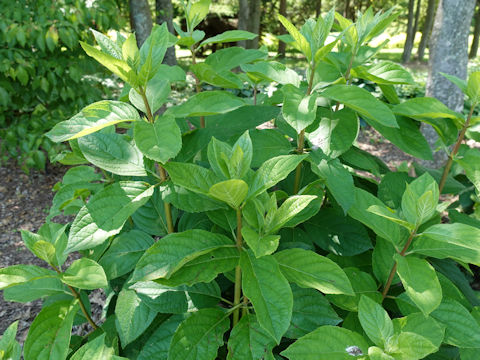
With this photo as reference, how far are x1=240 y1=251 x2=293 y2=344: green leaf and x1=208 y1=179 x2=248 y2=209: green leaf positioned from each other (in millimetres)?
182

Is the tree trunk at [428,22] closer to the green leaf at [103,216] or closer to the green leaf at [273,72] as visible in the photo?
the green leaf at [273,72]

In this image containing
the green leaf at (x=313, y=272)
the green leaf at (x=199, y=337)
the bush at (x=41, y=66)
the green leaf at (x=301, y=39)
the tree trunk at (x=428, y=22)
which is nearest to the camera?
the green leaf at (x=313, y=272)

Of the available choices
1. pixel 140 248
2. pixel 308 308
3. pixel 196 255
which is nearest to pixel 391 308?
pixel 308 308

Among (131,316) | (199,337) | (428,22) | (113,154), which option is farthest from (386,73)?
(428,22)

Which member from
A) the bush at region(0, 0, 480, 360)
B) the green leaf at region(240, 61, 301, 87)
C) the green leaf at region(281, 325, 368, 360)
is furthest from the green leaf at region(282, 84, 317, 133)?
the green leaf at region(281, 325, 368, 360)

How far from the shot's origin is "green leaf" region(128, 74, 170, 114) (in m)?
1.17

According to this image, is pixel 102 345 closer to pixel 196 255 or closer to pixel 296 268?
pixel 196 255

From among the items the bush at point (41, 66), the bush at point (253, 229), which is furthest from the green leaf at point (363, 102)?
the bush at point (41, 66)

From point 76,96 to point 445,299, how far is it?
5514mm

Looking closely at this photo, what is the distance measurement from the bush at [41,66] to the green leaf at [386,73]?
13.8 feet

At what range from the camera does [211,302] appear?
125 cm

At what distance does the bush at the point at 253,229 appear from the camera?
3.22 feet

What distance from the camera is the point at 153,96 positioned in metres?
1.18

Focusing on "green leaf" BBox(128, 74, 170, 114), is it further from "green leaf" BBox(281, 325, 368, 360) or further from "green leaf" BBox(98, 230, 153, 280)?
"green leaf" BBox(281, 325, 368, 360)
